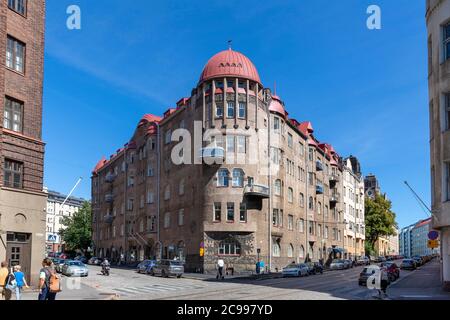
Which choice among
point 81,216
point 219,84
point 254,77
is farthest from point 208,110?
point 81,216

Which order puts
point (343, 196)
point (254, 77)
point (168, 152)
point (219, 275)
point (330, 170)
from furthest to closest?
point (343, 196) < point (330, 170) < point (168, 152) < point (254, 77) < point (219, 275)

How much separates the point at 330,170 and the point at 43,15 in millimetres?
65800

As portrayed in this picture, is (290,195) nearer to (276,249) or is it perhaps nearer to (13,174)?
(276,249)

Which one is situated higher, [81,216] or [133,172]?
[133,172]

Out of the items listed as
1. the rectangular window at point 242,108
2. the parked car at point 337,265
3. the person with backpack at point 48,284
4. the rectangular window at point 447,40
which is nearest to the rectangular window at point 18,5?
the person with backpack at point 48,284

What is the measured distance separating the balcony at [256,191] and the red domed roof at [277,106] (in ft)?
34.2

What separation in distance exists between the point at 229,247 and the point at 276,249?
729cm

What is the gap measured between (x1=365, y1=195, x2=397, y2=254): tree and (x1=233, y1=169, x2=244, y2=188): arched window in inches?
2552

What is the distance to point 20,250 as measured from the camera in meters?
27.7

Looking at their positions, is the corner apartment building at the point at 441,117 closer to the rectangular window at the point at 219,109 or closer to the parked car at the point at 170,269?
the parked car at the point at 170,269

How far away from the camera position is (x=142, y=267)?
51.9 m

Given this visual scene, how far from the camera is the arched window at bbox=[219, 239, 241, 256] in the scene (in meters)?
52.3
